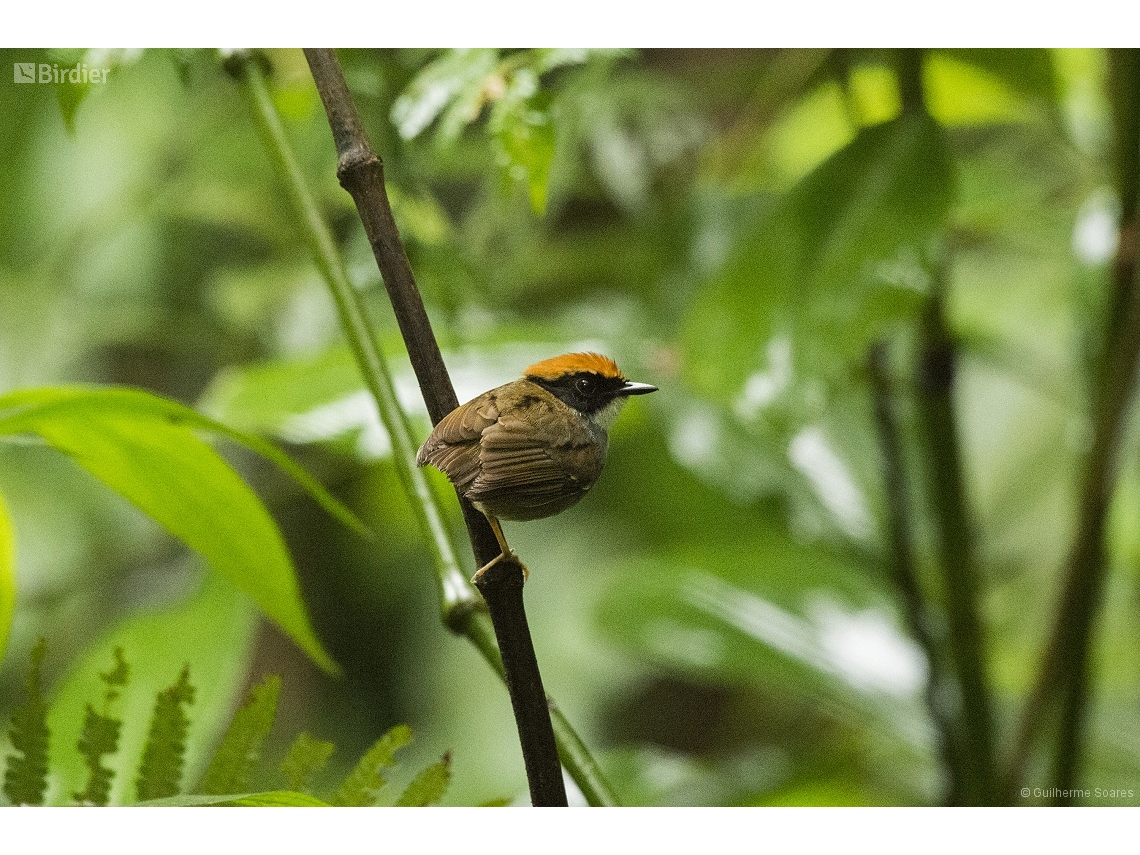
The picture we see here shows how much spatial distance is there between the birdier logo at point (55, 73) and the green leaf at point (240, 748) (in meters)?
0.40

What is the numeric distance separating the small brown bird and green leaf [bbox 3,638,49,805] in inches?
8.9

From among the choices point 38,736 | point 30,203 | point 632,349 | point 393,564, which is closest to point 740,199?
point 632,349

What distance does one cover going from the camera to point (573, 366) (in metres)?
0.57

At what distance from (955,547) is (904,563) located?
0.15ft

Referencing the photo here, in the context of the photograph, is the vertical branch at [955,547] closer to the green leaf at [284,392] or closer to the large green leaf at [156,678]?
the green leaf at [284,392]

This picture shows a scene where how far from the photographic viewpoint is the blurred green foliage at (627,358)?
71 cm

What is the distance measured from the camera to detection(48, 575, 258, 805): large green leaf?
613 mm

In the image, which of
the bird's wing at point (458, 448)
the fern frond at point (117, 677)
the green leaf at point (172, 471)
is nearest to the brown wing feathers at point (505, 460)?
the bird's wing at point (458, 448)

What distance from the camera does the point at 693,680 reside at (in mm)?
1191

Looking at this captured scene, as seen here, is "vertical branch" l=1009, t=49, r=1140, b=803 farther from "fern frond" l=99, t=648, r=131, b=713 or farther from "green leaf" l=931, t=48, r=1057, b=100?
"fern frond" l=99, t=648, r=131, b=713

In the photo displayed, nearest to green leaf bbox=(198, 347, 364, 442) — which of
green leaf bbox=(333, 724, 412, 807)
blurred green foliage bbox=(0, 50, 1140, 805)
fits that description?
blurred green foliage bbox=(0, 50, 1140, 805)

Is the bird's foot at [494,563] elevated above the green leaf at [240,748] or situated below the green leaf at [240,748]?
above

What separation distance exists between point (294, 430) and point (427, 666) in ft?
1.30
